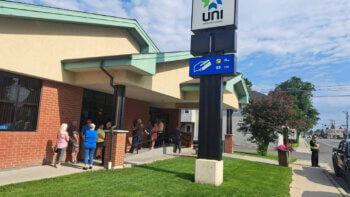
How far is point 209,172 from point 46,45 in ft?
22.6

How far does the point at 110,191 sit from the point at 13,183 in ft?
8.18

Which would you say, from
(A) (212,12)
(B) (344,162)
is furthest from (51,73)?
(B) (344,162)

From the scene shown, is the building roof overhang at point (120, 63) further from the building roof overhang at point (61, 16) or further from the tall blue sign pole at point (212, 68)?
the tall blue sign pole at point (212, 68)

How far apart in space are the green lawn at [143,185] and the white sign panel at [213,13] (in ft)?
16.0

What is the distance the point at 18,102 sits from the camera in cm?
798

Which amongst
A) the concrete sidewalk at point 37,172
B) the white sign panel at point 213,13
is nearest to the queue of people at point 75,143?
the concrete sidewalk at point 37,172

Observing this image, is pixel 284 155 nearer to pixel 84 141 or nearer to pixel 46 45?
pixel 84 141

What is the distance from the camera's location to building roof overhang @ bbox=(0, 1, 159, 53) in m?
6.94

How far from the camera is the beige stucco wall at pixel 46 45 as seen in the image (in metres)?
7.36

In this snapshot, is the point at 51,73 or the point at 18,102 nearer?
the point at 18,102

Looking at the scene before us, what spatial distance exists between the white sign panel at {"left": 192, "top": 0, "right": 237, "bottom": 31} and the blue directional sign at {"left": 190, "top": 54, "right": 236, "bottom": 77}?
1.13m

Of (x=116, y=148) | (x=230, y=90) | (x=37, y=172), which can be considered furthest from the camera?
(x=230, y=90)

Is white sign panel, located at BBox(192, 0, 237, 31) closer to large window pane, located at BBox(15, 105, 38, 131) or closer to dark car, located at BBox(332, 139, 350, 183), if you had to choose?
large window pane, located at BBox(15, 105, 38, 131)

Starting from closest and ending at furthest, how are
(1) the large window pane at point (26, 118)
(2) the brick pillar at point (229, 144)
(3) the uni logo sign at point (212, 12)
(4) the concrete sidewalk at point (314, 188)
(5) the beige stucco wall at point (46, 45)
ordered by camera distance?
(4) the concrete sidewalk at point (314, 188) < (5) the beige stucco wall at point (46, 45) < (3) the uni logo sign at point (212, 12) < (1) the large window pane at point (26, 118) < (2) the brick pillar at point (229, 144)
